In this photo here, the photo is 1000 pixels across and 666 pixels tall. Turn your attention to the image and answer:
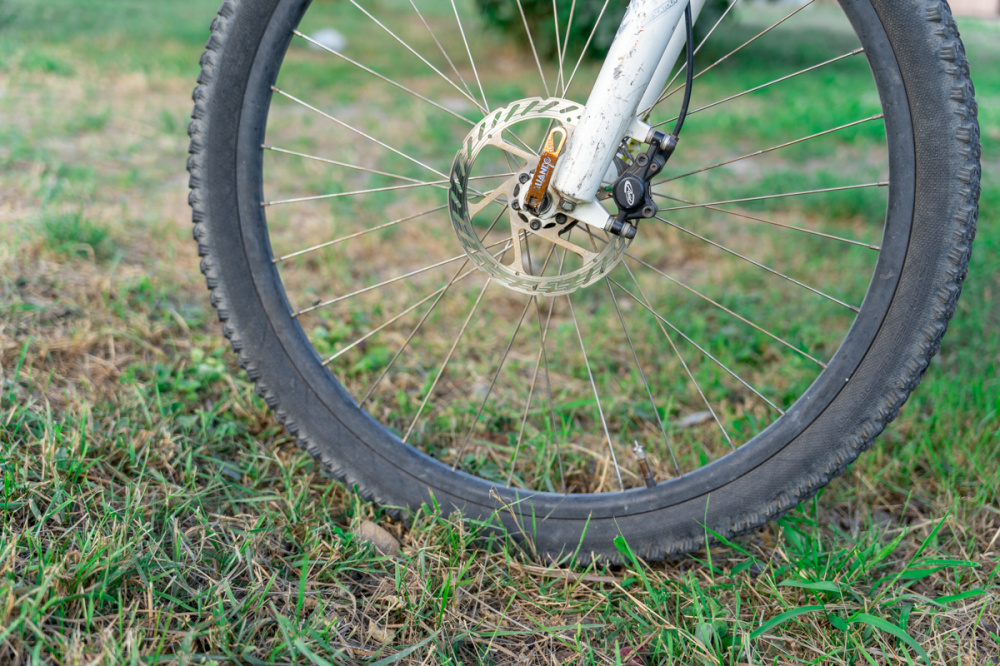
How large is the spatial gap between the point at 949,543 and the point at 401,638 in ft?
3.38

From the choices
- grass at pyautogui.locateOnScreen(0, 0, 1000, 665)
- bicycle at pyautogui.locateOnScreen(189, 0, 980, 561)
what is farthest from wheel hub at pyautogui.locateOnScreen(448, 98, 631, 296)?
grass at pyautogui.locateOnScreen(0, 0, 1000, 665)

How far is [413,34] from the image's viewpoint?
7.64 metres

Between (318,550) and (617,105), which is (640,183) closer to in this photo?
(617,105)

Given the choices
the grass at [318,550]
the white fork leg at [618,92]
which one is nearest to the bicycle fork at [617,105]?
the white fork leg at [618,92]

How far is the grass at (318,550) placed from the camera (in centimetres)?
104

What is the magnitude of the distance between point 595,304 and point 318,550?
4.21ft

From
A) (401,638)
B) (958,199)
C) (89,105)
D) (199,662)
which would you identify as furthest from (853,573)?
(89,105)

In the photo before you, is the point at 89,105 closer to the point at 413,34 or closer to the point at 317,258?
the point at 317,258

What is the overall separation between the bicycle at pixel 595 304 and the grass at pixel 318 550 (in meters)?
0.09

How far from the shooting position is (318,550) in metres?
1.21

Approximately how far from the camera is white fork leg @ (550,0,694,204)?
109cm

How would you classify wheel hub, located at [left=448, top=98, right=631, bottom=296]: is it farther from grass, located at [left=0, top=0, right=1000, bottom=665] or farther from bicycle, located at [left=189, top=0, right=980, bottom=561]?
grass, located at [left=0, top=0, right=1000, bottom=665]

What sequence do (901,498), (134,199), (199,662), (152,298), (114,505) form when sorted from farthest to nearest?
1. (134,199)
2. (152,298)
3. (901,498)
4. (114,505)
5. (199,662)

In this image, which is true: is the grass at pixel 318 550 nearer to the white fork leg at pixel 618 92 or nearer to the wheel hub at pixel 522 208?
the wheel hub at pixel 522 208
